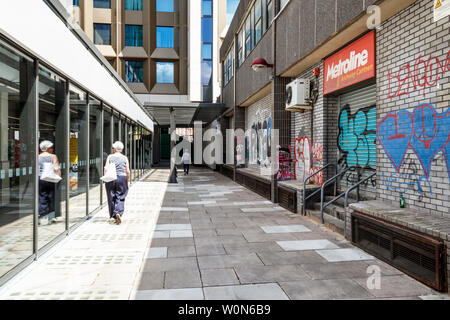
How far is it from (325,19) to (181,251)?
5.36m

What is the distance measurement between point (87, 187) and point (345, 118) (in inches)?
241

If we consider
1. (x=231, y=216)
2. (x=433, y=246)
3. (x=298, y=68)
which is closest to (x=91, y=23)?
(x=298, y=68)

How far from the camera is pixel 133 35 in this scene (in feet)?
90.6

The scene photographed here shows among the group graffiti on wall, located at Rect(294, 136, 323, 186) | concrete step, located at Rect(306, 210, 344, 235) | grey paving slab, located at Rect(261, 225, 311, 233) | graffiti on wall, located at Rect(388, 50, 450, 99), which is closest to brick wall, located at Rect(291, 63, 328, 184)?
graffiti on wall, located at Rect(294, 136, 323, 186)

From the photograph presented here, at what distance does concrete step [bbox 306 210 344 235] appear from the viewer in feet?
20.6

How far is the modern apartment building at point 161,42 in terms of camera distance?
26766mm

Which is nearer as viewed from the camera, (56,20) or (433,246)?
(433,246)

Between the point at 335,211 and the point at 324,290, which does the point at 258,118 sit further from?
the point at 324,290

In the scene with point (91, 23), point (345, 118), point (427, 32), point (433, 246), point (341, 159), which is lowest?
point (433, 246)

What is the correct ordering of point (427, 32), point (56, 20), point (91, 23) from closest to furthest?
point (427, 32) < point (56, 20) < point (91, 23)

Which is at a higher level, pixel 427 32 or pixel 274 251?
pixel 427 32

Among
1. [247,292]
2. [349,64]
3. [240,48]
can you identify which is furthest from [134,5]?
[247,292]
